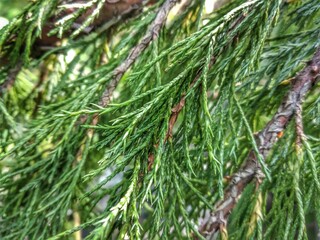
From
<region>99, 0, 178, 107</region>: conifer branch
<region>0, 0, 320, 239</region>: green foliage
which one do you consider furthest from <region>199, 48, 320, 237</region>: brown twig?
<region>99, 0, 178, 107</region>: conifer branch

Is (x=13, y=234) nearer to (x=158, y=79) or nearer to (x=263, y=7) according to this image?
(x=158, y=79)

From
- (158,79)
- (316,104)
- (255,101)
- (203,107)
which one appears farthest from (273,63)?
(203,107)

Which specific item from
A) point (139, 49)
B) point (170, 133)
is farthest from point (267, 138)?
point (139, 49)

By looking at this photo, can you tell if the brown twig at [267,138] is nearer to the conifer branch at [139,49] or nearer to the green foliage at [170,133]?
the green foliage at [170,133]

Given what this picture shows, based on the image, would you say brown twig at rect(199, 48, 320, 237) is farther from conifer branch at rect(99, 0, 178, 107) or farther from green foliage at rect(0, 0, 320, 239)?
conifer branch at rect(99, 0, 178, 107)

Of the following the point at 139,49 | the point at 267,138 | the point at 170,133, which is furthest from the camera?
the point at 139,49

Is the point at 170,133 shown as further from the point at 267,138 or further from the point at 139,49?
the point at 139,49
